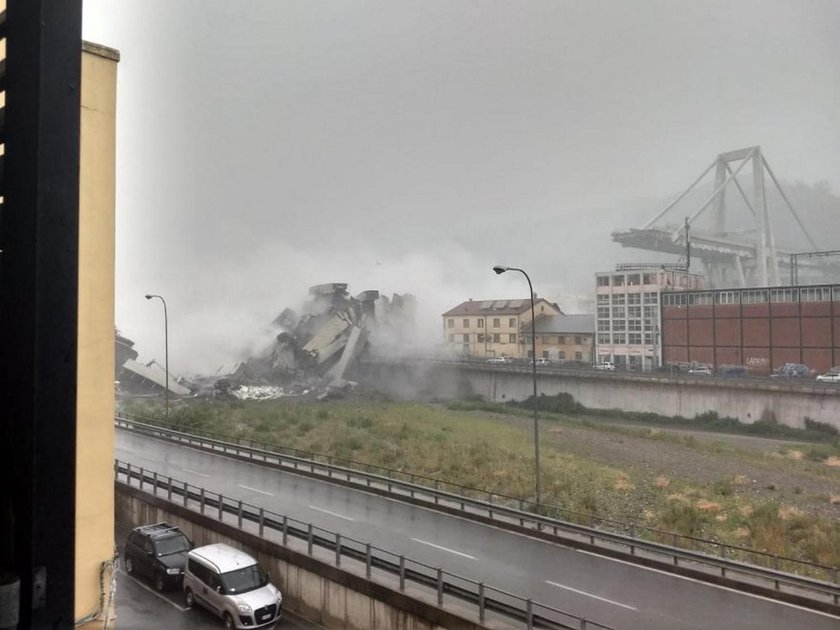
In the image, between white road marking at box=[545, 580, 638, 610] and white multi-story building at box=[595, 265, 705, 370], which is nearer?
white road marking at box=[545, 580, 638, 610]

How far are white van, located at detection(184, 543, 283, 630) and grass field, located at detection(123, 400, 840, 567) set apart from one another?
4.03 meters

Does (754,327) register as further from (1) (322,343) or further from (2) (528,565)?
(2) (528,565)

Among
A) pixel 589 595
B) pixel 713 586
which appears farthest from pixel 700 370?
pixel 589 595

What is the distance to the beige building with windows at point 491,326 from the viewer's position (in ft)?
112

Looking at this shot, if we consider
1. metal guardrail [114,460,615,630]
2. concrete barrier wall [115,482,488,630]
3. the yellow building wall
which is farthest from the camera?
A: concrete barrier wall [115,482,488,630]

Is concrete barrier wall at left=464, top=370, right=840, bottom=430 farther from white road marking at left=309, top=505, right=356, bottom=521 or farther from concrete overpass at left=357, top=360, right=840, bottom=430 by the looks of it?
white road marking at left=309, top=505, right=356, bottom=521

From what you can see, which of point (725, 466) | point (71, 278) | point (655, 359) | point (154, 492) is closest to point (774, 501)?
point (725, 466)

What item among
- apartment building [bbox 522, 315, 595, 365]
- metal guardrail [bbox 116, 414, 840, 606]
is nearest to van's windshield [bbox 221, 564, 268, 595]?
metal guardrail [bbox 116, 414, 840, 606]

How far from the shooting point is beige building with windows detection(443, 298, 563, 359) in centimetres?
3403

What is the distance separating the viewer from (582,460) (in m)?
16.6

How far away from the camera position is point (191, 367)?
35.6 metres

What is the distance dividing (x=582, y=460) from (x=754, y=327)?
12.7m

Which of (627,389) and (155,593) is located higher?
(627,389)

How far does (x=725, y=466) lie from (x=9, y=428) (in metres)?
17.4
